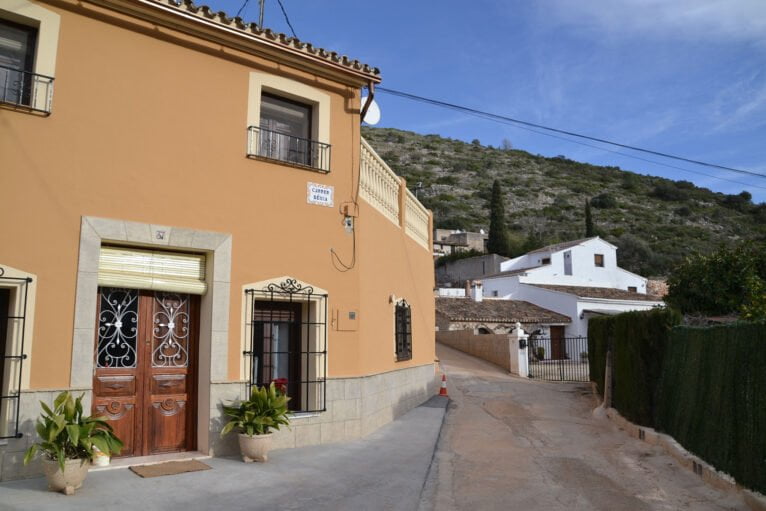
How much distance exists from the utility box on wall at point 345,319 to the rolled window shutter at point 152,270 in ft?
6.58

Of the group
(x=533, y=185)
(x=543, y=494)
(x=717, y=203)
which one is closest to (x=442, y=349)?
(x=543, y=494)

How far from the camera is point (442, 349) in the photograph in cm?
2759

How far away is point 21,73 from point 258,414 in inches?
194

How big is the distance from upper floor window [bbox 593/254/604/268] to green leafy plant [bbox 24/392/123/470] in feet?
123

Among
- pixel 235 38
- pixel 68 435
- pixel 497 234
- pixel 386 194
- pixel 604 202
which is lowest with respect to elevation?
pixel 68 435

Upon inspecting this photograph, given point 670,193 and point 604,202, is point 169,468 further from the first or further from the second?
point 670,193

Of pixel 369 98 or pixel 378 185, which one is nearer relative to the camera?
pixel 369 98

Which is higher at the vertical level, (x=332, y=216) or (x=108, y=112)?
(x=108, y=112)

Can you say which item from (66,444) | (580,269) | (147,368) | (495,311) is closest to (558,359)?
(495,311)

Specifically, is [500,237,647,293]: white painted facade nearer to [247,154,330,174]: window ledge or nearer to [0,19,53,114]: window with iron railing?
[247,154,330,174]: window ledge

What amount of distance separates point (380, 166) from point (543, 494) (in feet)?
20.9

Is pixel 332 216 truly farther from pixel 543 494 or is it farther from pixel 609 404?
pixel 609 404

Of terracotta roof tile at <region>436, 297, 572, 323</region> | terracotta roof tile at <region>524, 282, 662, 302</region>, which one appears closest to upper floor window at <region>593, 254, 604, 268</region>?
terracotta roof tile at <region>524, 282, 662, 302</region>

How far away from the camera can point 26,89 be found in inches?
265
